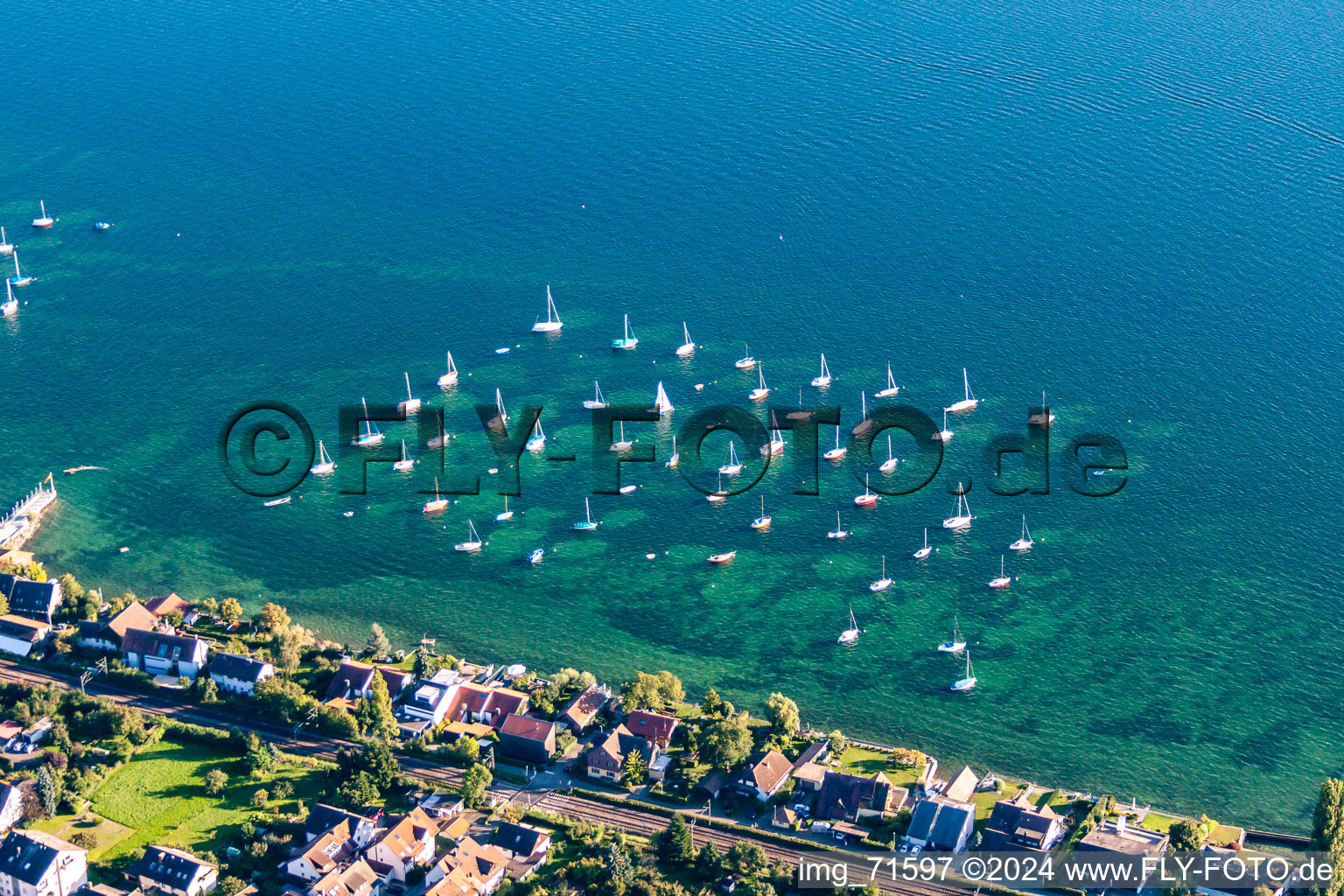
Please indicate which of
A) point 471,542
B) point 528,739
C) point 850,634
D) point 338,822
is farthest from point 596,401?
point 338,822

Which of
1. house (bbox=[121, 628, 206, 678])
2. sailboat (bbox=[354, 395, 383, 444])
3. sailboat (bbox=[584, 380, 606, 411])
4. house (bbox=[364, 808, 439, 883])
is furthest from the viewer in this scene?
sailboat (bbox=[584, 380, 606, 411])

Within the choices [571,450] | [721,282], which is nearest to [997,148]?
[721,282]

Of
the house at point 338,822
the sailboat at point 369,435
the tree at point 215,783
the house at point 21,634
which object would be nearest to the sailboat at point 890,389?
the sailboat at point 369,435

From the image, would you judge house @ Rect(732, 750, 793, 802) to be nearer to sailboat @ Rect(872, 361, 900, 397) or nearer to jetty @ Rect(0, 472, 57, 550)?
sailboat @ Rect(872, 361, 900, 397)

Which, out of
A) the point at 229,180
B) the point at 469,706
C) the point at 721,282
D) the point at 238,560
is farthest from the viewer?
the point at 229,180

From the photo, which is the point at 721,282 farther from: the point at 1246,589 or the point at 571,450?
the point at 1246,589

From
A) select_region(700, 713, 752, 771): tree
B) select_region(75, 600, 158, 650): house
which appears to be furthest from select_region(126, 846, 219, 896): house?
select_region(700, 713, 752, 771): tree
